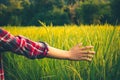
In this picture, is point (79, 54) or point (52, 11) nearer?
point (79, 54)

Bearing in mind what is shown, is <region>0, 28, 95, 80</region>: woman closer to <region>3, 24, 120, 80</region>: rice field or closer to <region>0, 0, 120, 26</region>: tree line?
<region>3, 24, 120, 80</region>: rice field

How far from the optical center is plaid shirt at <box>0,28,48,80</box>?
1.34 m

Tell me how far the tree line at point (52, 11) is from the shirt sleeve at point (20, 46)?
21106mm

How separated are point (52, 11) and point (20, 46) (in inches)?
917

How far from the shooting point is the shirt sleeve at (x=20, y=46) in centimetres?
134

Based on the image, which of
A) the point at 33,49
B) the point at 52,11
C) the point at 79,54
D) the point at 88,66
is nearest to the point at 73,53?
the point at 79,54

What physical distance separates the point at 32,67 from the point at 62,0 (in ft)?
74.7

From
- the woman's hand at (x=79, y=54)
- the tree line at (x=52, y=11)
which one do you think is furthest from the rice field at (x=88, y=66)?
the tree line at (x=52, y=11)

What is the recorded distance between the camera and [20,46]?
1353mm

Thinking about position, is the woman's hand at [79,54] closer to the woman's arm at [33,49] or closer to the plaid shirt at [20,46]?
the woman's arm at [33,49]

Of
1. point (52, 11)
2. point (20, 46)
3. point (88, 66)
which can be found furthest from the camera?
point (52, 11)

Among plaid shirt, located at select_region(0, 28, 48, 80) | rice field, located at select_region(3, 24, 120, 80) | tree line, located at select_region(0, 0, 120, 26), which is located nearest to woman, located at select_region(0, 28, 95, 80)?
plaid shirt, located at select_region(0, 28, 48, 80)

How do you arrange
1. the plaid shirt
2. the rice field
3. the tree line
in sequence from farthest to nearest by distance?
the tree line → the rice field → the plaid shirt

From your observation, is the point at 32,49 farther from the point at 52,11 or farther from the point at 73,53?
the point at 52,11
